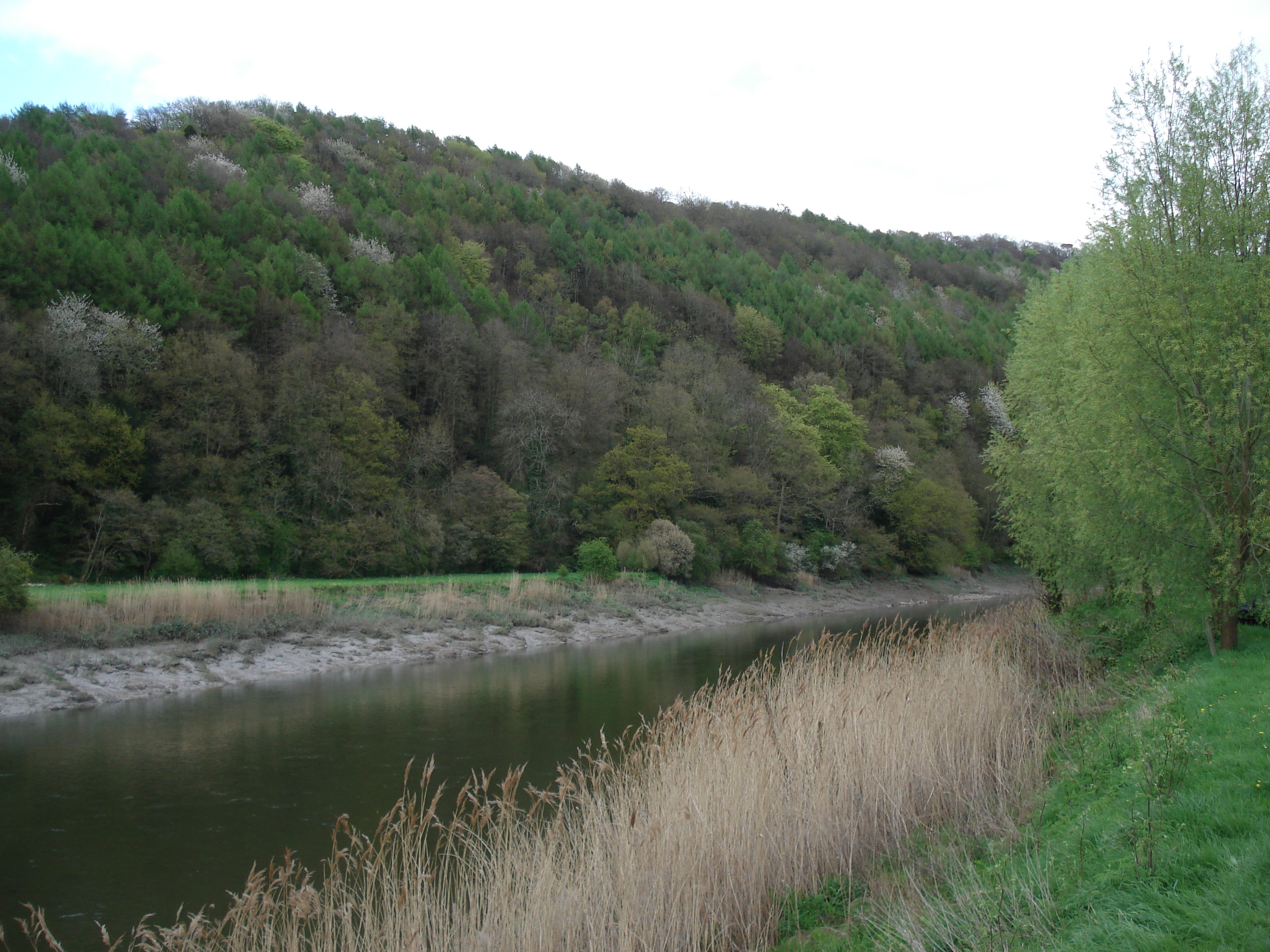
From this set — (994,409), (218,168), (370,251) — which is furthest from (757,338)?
(218,168)

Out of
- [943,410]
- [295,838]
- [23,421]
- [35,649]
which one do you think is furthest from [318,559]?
[943,410]

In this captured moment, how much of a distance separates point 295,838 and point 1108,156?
555 inches

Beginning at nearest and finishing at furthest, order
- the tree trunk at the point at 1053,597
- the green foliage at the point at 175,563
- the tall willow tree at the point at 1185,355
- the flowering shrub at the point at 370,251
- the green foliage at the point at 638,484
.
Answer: the tall willow tree at the point at 1185,355 → the tree trunk at the point at 1053,597 → the green foliage at the point at 175,563 → the green foliage at the point at 638,484 → the flowering shrub at the point at 370,251

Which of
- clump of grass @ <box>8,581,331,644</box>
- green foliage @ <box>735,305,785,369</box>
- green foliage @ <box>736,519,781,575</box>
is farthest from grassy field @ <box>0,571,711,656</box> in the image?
green foliage @ <box>735,305,785,369</box>

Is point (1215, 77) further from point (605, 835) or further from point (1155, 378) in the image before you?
point (605, 835)

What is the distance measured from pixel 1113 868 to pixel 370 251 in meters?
53.5

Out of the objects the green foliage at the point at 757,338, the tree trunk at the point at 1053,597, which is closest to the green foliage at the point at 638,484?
the tree trunk at the point at 1053,597

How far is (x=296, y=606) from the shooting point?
73.8 ft

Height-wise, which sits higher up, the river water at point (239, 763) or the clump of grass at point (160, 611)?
the clump of grass at point (160, 611)

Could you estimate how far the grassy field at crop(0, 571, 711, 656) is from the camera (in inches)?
707

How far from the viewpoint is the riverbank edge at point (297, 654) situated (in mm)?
16203

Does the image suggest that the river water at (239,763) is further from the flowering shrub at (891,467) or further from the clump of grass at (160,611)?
the flowering shrub at (891,467)

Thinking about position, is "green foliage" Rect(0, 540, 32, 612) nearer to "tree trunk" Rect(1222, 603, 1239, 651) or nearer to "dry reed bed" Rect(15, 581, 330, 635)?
"dry reed bed" Rect(15, 581, 330, 635)

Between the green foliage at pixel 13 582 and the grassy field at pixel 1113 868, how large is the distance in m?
17.8
